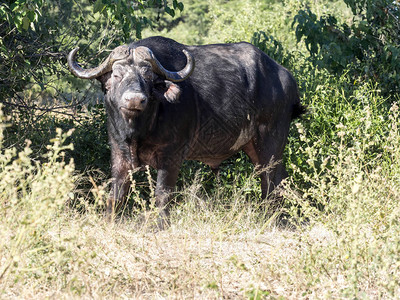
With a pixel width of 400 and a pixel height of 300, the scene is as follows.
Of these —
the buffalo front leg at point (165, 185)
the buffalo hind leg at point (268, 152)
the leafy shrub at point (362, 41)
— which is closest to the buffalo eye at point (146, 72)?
the buffalo front leg at point (165, 185)

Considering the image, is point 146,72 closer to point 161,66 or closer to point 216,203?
point 161,66

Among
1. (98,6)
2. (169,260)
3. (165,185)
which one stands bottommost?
(165,185)

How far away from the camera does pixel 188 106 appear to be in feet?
20.8

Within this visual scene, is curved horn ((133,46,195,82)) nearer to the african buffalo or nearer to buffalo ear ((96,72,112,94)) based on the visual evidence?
the african buffalo

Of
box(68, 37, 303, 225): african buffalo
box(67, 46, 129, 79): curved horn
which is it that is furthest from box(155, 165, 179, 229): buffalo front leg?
box(67, 46, 129, 79): curved horn

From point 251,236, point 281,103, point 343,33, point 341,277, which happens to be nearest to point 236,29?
point 343,33

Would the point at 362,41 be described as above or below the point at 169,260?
above

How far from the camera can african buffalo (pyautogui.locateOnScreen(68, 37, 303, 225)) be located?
19.5 feet

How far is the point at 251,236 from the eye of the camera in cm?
554

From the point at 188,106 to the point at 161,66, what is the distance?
0.52m

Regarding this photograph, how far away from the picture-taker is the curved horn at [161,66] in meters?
5.96

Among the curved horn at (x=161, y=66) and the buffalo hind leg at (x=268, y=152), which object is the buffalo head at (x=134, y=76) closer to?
the curved horn at (x=161, y=66)

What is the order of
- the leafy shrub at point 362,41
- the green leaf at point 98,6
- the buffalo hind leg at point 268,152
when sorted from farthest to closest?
the leafy shrub at point 362,41 < the buffalo hind leg at point 268,152 < the green leaf at point 98,6

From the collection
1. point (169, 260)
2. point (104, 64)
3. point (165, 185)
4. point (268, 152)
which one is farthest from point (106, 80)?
point (169, 260)
